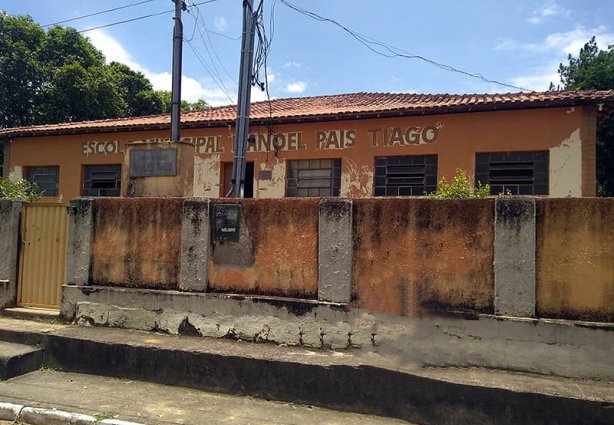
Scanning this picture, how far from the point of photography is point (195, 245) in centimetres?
593

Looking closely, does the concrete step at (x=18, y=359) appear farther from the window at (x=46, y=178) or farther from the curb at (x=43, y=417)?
the window at (x=46, y=178)

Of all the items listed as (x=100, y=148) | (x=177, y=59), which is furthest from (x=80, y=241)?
(x=100, y=148)

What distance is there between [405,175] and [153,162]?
575 cm

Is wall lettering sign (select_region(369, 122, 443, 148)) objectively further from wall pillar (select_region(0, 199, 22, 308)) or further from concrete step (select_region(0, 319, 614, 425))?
wall pillar (select_region(0, 199, 22, 308))

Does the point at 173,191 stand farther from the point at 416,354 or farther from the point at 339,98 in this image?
the point at 339,98

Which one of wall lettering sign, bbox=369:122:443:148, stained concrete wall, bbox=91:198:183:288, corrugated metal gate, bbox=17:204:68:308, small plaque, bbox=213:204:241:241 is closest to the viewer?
small plaque, bbox=213:204:241:241

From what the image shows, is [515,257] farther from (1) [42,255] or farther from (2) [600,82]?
(2) [600,82]

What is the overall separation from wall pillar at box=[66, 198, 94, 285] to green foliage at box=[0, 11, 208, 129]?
1311 cm

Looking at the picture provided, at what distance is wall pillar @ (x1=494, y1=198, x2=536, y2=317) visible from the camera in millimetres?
4621

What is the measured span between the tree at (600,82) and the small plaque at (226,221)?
1205 centimetres

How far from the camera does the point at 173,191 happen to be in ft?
21.3

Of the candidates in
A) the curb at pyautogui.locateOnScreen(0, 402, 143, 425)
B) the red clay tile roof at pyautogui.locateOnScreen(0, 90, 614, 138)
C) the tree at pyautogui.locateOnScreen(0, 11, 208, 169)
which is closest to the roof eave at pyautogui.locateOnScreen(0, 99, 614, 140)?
the red clay tile roof at pyautogui.locateOnScreen(0, 90, 614, 138)

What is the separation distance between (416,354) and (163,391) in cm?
270

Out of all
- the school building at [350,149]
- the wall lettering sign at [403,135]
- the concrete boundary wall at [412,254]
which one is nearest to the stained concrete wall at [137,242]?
the concrete boundary wall at [412,254]
